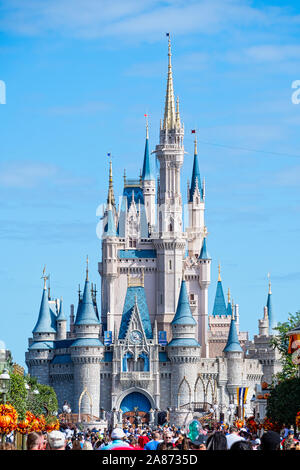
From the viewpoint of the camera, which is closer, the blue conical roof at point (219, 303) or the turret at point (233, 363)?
the turret at point (233, 363)

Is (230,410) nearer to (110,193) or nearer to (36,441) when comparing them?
(110,193)

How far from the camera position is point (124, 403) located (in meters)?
119

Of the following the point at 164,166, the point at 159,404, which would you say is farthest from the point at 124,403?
the point at 164,166

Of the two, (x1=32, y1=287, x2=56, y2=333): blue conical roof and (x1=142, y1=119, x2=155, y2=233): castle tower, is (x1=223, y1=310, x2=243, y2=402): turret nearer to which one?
(x1=32, y1=287, x2=56, y2=333): blue conical roof

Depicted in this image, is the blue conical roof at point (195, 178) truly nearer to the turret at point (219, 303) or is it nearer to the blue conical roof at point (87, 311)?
the turret at point (219, 303)

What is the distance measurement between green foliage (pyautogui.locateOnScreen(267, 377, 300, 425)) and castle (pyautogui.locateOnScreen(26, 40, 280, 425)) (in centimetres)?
5814

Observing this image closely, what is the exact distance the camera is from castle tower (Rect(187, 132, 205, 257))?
438 ft

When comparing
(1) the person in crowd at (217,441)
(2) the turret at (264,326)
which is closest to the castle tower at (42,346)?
(2) the turret at (264,326)

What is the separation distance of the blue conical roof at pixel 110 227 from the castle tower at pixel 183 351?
10659mm

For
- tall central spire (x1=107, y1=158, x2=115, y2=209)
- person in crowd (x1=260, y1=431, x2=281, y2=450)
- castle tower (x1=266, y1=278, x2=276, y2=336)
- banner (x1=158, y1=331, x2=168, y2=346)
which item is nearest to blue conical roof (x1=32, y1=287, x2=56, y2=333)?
banner (x1=158, y1=331, x2=168, y2=346)

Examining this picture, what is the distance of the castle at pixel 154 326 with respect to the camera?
388ft

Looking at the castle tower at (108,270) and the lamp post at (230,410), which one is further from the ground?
the castle tower at (108,270)

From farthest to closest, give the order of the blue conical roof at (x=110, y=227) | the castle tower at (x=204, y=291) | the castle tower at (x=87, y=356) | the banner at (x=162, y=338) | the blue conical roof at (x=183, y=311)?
1. the castle tower at (x=204, y=291)
2. the blue conical roof at (x=110, y=227)
3. the banner at (x=162, y=338)
4. the blue conical roof at (x=183, y=311)
5. the castle tower at (x=87, y=356)

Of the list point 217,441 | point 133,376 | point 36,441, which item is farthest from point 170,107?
point 36,441
